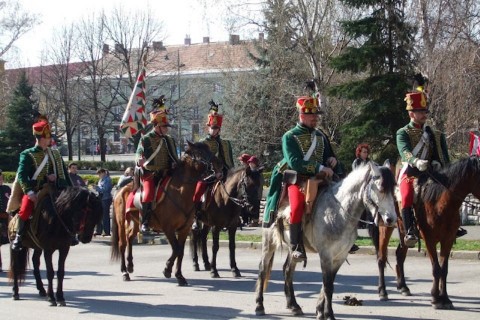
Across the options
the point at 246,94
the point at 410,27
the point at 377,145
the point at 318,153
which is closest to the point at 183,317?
the point at 318,153

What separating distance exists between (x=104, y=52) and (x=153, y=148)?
51.1 metres

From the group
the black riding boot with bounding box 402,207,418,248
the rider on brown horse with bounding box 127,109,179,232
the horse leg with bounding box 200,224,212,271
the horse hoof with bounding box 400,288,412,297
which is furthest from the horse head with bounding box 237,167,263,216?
the black riding boot with bounding box 402,207,418,248

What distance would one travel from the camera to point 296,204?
34.1 feet

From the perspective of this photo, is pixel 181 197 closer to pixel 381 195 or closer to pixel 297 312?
pixel 297 312

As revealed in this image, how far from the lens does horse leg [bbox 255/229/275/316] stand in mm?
10945

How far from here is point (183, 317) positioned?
35.8ft

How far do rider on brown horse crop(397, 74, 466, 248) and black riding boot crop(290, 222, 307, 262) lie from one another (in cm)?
201

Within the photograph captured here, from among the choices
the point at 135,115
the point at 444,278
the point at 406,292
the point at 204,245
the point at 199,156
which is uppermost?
the point at 135,115

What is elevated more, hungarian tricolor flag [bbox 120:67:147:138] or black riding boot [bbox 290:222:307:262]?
hungarian tricolor flag [bbox 120:67:147:138]

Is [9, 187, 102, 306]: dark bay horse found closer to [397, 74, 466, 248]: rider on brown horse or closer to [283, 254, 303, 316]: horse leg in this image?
[283, 254, 303, 316]: horse leg

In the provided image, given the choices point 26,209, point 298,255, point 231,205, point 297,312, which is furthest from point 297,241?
point 231,205

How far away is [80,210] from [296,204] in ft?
11.4

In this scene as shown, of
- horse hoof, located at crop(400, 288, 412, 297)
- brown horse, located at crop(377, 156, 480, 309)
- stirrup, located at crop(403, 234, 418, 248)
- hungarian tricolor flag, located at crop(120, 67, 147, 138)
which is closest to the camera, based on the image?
brown horse, located at crop(377, 156, 480, 309)

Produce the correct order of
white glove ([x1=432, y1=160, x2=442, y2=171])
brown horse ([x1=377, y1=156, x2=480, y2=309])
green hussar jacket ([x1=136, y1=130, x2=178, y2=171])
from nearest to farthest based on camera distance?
brown horse ([x1=377, y1=156, x2=480, y2=309]) < white glove ([x1=432, y1=160, x2=442, y2=171]) < green hussar jacket ([x1=136, y1=130, x2=178, y2=171])
